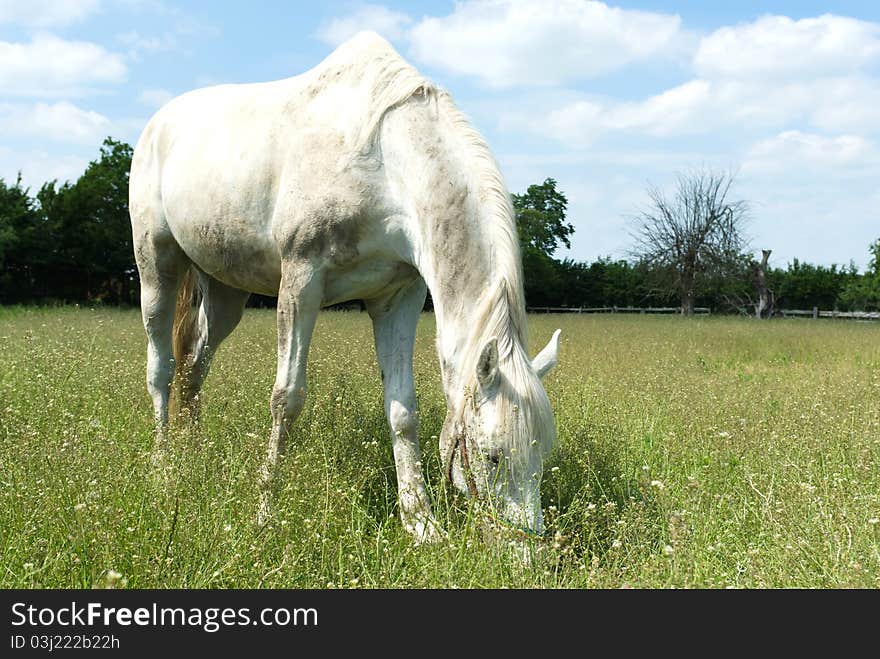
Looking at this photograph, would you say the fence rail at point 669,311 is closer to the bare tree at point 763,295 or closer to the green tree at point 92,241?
the bare tree at point 763,295

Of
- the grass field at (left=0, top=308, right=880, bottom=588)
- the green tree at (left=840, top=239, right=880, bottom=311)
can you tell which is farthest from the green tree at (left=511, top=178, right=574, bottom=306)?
the grass field at (left=0, top=308, right=880, bottom=588)

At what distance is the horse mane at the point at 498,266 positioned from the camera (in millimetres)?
2873

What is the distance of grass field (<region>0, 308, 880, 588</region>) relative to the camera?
2707mm

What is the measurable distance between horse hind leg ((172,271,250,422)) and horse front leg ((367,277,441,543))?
60.9 inches

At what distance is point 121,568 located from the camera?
2.64m

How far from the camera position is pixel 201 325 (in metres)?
5.21

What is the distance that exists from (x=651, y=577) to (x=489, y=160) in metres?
1.93

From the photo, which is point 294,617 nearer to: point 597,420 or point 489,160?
point 489,160

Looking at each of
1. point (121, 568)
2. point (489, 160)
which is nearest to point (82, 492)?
point (121, 568)

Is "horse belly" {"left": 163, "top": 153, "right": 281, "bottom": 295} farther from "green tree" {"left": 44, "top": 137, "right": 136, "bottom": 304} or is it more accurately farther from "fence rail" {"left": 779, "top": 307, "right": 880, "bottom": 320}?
"fence rail" {"left": 779, "top": 307, "right": 880, "bottom": 320}

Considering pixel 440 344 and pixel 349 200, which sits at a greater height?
pixel 349 200

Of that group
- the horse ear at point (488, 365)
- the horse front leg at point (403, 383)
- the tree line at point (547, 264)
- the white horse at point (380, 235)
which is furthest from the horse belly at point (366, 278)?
the tree line at point (547, 264)

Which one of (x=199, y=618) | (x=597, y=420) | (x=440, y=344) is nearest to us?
(x=199, y=618)

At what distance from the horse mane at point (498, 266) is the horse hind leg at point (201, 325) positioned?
2090 millimetres
